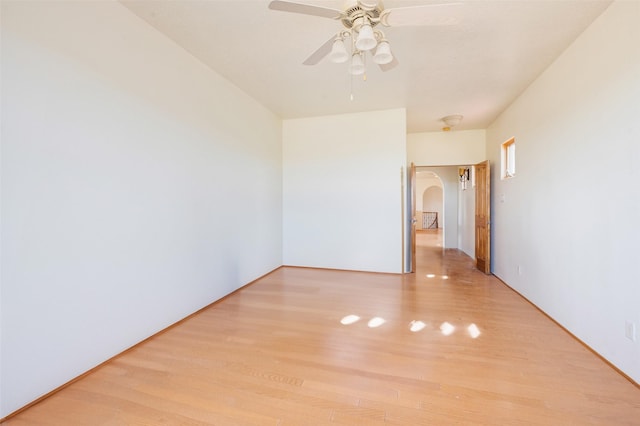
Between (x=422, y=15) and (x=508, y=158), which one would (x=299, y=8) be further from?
(x=508, y=158)

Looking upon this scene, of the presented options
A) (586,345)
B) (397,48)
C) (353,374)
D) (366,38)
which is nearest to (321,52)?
(366,38)

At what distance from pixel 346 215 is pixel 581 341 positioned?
132 inches

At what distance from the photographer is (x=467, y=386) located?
74.4 inches

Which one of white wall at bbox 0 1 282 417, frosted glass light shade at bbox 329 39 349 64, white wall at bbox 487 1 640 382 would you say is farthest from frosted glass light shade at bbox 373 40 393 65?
white wall at bbox 0 1 282 417

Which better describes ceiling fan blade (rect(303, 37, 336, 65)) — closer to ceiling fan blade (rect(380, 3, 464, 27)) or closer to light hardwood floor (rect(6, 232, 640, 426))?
ceiling fan blade (rect(380, 3, 464, 27))

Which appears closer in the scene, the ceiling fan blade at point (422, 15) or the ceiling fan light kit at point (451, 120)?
the ceiling fan blade at point (422, 15)

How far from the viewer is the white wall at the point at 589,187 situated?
6.45ft

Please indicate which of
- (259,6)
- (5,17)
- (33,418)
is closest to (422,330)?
(33,418)

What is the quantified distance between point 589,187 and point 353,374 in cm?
253

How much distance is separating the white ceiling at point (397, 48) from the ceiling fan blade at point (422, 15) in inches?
2.2

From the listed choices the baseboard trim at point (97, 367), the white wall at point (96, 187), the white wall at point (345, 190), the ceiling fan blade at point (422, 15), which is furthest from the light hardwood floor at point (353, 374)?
the ceiling fan blade at point (422, 15)

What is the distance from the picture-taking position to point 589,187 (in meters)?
2.38

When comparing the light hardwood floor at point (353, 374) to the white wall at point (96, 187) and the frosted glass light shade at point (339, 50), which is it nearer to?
the white wall at point (96, 187)

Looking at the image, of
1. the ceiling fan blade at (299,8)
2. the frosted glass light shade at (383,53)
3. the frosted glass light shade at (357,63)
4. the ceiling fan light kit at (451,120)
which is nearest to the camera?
the ceiling fan blade at (299,8)
